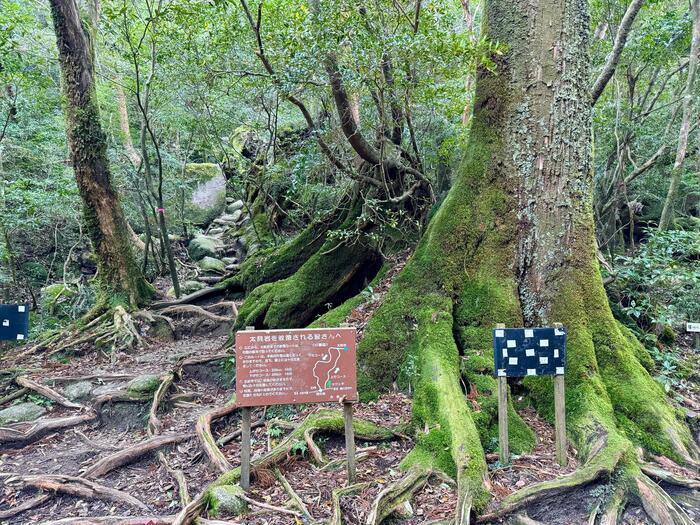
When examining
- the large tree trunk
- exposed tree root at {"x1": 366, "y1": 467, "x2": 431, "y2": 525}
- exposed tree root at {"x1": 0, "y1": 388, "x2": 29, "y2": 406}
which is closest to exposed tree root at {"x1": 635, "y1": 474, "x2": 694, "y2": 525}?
exposed tree root at {"x1": 366, "y1": 467, "x2": 431, "y2": 525}

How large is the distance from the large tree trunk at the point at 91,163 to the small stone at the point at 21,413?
11.1 ft

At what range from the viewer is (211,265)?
1419cm

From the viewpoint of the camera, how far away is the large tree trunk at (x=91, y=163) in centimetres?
918

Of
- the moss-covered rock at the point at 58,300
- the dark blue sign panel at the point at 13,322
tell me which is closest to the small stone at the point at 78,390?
the dark blue sign panel at the point at 13,322

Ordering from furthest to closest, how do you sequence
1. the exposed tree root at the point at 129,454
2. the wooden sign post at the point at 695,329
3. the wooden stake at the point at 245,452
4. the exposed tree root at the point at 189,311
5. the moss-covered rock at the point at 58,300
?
the moss-covered rock at the point at 58,300, the exposed tree root at the point at 189,311, the wooden sign post at the point at 695,329, the exposed tree root at the point at 129,454, the wooden stake at the point at 245,452

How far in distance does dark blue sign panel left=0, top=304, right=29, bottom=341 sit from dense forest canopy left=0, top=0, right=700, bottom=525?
3.74 feet

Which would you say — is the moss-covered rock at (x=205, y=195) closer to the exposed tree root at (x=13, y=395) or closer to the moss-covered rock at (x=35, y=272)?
the moss-covered rock at (x=35, y=272)

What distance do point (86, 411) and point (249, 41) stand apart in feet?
20.7

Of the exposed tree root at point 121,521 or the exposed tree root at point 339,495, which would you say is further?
the exposed tree root at point 121,521

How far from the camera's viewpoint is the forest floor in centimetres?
351

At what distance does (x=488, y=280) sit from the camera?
16.7ft

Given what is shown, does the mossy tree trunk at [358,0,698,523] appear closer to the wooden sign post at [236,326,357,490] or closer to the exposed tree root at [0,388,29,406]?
the wooden sign post at [236,326,357,490]

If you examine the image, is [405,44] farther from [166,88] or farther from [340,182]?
[166,88]

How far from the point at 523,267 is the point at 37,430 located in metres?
6.10
